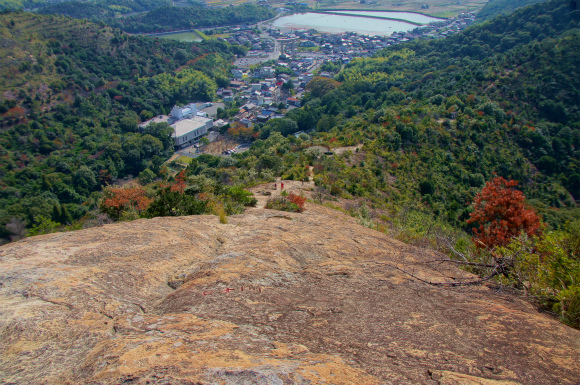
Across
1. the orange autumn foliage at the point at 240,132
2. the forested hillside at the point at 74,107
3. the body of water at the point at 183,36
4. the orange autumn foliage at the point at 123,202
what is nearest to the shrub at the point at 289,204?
the orange autumn foliage at the point at 123,202

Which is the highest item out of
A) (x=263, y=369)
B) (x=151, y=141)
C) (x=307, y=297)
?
(x=263, y=369)

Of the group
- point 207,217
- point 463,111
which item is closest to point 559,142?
point 463,111

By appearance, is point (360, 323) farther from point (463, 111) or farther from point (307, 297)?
point (463, 111)

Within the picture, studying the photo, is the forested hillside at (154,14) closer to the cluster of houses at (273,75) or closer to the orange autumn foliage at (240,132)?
the cluster of houses at (273,75)

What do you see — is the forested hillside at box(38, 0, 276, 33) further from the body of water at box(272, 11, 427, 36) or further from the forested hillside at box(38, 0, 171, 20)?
the body of water at box(272, 11, 427, 36)

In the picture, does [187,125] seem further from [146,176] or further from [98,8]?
[98,8]

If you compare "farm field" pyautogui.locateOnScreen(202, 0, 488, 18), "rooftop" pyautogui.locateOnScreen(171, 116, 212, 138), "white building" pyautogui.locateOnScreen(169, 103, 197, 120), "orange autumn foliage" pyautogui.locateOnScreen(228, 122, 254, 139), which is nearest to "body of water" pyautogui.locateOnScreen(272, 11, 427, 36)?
"farm field" pyautogui.locateOnScreen(202, 0, 488, 18)

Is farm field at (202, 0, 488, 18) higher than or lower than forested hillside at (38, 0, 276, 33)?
higher
